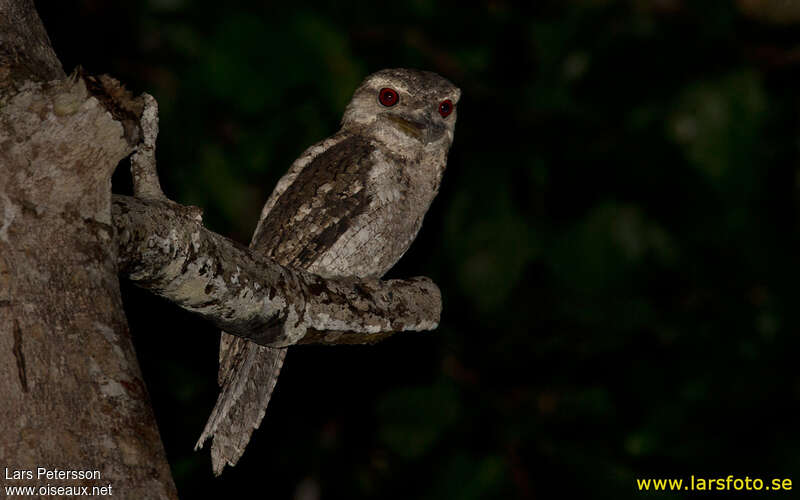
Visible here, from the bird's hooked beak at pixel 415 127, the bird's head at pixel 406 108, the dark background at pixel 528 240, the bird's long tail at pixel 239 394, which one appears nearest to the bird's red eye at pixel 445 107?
the bird's head at pixel 406 108

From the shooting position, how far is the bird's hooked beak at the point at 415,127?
10.9ft

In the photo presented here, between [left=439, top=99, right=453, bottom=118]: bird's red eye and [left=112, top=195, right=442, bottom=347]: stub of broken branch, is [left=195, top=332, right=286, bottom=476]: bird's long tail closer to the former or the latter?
[left=112, top=195, right=442, bottom=347]: stub of broken branch

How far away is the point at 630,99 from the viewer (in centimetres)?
571

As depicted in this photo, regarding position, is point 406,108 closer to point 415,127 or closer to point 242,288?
point 415,127

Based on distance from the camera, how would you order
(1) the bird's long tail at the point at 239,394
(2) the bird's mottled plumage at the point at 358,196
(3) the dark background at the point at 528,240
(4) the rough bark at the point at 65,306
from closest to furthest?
1. (4) the rough bark at the point at 65,306
2. (1) the bird's long tail at the point at 239,394
3. (2) the bird's mottled plumage at the point at 358,196
4. (3) the dark background at the point at 528,240

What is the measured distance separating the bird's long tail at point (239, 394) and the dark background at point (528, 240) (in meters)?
1.71

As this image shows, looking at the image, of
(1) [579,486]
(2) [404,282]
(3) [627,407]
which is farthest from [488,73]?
(2) [404,282]

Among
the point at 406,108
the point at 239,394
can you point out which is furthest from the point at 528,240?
the point at 239,394

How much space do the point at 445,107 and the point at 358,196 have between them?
0.55 metres

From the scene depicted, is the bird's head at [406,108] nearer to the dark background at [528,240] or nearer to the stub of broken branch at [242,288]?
the stub of broken branch at [242,288]

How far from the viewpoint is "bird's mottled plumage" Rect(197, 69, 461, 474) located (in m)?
3.07

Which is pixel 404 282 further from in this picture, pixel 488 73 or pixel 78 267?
pixel 488 73

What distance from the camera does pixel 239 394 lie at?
9.71 feet

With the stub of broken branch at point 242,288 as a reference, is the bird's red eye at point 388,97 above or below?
above
